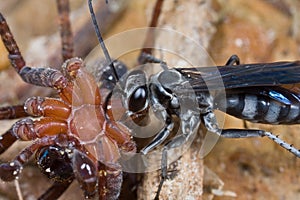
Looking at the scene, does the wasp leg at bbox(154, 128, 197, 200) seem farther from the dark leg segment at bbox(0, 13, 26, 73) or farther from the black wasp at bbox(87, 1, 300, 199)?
the dark leg segment at bbox(0, 13, 26, 73)

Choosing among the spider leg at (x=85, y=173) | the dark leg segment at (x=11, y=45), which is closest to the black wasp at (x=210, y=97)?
the spider leg at (x=85, y=173)

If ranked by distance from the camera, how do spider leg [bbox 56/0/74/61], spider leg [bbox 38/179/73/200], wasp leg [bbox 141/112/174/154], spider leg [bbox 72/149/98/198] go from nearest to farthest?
1. spider leg [bbox 72/149/98/198]
2. wasp leg [bbox 141/112/174/154]
3. spider leg [bbox 38/179/73/200]
4. spider leg [bbox 56/0/74/61]

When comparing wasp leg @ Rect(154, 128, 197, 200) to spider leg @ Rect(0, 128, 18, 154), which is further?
spider leg @ Rect(0, 128, 18, 154)

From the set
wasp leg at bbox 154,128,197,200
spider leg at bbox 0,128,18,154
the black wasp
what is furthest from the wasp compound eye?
spider leg at bbox 0,128,18,154

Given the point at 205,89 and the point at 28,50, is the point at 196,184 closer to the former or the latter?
the point at 205,89

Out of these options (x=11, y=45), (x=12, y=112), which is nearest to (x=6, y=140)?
(x=12, y=112)

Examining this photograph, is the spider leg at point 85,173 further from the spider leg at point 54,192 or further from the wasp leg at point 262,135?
the wasp leg at point 262,135
